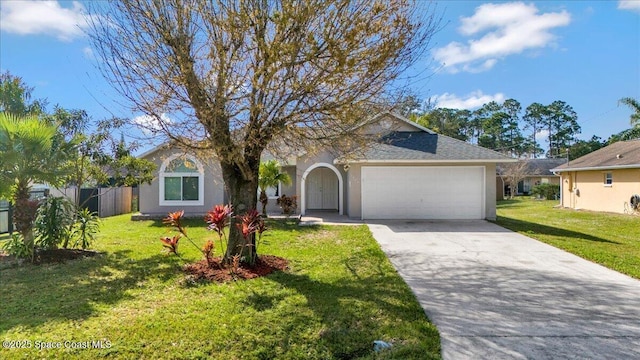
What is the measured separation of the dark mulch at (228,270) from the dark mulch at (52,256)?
10.8 feet

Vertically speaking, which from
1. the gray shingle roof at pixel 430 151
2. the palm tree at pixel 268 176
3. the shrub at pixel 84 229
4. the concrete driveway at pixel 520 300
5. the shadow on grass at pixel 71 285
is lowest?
the concrete driveway at pixel 520 300

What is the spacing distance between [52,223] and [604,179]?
92.2ft

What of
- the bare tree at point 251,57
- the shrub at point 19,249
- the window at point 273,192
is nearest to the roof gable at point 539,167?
the window at point 273,192

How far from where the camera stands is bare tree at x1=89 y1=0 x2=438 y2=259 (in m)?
5.97

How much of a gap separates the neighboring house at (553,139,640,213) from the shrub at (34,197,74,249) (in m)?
25.6

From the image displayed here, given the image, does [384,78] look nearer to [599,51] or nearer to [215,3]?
[215,3]

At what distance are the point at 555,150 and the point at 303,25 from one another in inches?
2923

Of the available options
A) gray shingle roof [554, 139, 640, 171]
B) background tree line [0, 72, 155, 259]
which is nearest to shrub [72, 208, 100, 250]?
background tree line [0, 72, 155, 259]

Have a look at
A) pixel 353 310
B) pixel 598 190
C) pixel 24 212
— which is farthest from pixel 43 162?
pixel 598 190

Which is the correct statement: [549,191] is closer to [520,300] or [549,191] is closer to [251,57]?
[520,300]

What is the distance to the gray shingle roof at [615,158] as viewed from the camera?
20.0 meters

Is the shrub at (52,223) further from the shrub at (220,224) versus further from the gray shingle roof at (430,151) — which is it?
the gray shingle roof at (430,151)

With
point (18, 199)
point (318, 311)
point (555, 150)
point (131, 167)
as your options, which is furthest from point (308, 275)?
point (555, 150)

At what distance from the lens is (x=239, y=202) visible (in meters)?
7.42
